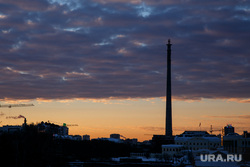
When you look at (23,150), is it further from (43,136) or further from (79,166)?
(79,166)

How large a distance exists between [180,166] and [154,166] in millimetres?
10454

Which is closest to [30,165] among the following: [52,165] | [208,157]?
[52,165]

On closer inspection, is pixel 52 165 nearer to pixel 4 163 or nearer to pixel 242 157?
pixel 4 163

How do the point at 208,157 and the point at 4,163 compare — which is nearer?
the point at 4,163

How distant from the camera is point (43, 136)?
180 m

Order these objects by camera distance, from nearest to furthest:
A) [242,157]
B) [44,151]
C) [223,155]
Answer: [242,157] < [223,155] < [44,151]

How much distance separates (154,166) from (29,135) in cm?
5613

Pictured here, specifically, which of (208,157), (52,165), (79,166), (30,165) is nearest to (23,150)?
(30,165)

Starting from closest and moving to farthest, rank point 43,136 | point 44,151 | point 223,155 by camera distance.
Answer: point 223,155, point 44,151, point 43,136

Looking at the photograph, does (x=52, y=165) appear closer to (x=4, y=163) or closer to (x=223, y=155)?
(x=4, y=163)

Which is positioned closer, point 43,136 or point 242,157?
point 242,157

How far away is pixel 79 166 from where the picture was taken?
7785 inches

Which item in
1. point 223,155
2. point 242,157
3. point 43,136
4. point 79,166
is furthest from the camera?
point 79,166

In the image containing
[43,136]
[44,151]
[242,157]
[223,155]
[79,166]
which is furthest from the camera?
[79,166]
